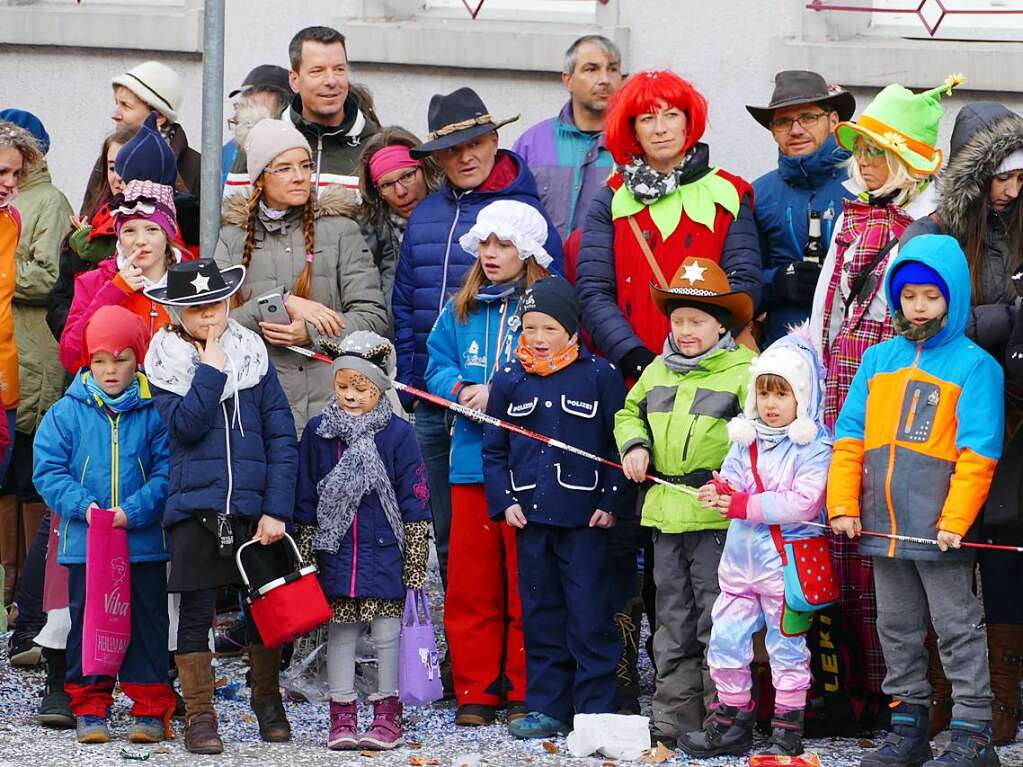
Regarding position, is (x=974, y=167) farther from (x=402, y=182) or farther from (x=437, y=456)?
(x=402, y=182)

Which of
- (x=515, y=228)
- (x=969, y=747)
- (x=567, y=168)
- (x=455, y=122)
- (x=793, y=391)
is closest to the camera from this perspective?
(x=969, y=747)

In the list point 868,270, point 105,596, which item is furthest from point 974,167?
point 105,596

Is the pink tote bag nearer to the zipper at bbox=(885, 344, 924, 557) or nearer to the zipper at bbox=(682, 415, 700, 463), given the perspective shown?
the zipper at bbox=(682, 415, 700, 463)

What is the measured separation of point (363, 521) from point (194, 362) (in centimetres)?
85

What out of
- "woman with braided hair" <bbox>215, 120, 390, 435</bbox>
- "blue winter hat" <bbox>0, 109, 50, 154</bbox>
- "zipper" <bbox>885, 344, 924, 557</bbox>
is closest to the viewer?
"zipper" <bbox>885, 344, 924, 557</bbox>

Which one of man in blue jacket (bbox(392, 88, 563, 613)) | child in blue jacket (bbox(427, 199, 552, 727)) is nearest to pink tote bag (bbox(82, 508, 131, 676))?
child in blue jacket (bbox(427, 199, 552, 727))

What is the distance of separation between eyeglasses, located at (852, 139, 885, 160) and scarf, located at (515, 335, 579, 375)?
4.17ft

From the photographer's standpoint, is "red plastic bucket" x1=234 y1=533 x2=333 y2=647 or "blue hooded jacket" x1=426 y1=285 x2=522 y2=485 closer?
"red plastic bucket" x1=234 y1=533 x2=333 y2=647

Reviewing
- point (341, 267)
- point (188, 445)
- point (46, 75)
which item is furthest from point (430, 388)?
point (46, 75)

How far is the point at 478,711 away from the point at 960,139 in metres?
2.82

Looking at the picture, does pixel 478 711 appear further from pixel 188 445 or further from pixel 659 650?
pixel 188 445

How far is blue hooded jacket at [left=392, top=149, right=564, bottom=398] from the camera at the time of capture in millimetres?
8109

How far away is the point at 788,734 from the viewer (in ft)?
23.1

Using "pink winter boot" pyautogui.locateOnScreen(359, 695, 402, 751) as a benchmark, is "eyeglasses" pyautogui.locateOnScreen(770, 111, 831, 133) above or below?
above
